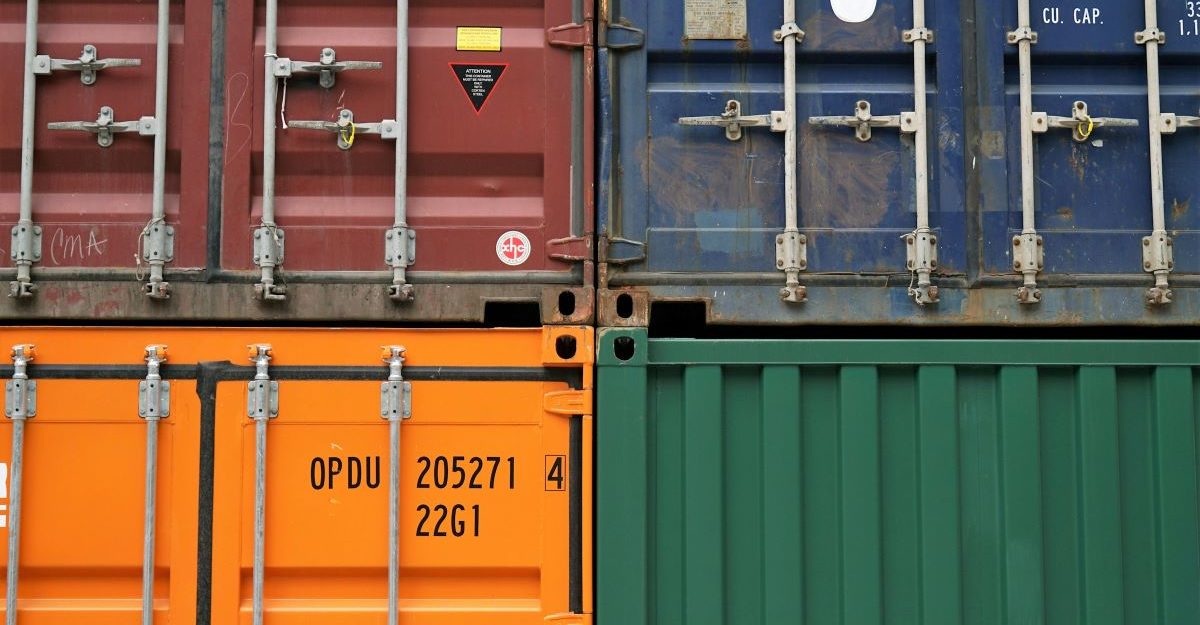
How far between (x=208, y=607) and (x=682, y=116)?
8.37ft

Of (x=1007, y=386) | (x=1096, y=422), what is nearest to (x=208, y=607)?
(x=1007, y=386)

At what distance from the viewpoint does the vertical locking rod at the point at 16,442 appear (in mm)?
3303

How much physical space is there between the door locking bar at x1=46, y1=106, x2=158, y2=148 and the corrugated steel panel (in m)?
0.05

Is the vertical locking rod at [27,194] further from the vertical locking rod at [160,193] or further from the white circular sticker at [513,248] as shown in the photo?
the white circular sticker at [513,248]

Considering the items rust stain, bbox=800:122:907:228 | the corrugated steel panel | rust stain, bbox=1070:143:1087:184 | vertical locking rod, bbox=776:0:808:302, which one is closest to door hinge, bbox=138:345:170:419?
the corrugated steel panel

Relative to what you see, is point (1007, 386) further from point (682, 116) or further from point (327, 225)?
point (327, 225)

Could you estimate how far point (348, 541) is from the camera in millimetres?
3385

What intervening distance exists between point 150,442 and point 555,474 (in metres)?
1.48

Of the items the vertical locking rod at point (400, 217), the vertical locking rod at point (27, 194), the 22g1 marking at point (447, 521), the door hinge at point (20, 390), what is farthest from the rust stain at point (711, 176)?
the door hinge at point (20, 390)

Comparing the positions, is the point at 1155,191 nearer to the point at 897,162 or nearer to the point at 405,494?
the point at 897,162

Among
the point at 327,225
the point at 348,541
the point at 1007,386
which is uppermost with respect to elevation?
the point at 327,225

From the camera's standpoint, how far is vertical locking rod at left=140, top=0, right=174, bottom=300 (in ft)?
11.3

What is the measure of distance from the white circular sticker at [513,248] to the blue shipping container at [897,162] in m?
0.31

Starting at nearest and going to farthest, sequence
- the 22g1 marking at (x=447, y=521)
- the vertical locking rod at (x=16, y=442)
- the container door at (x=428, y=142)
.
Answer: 1. the vertical locking rod at (x=16, y=442)
2. the 22g1 marking at (x=447, y=521)
3. the container door at (x=428, y=142)
